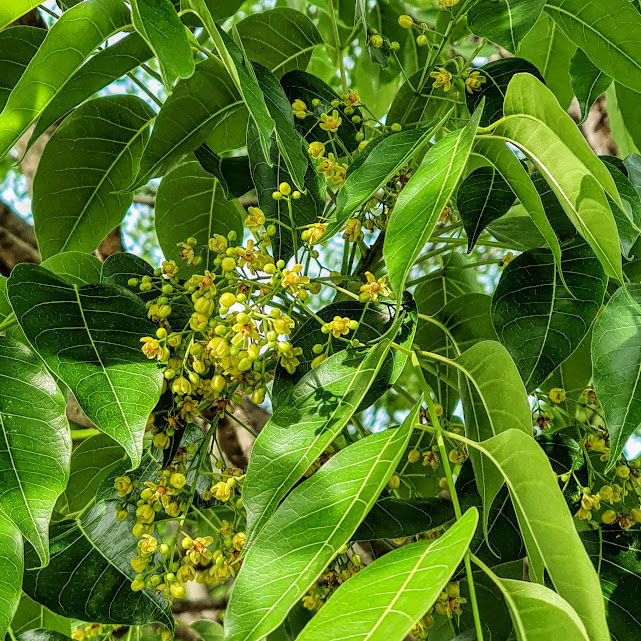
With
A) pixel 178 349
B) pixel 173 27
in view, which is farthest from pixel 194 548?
pixel 173 27

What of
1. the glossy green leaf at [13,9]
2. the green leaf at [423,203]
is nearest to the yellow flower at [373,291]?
the green leaf at [423,203]

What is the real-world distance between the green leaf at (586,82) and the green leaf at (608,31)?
142 mm

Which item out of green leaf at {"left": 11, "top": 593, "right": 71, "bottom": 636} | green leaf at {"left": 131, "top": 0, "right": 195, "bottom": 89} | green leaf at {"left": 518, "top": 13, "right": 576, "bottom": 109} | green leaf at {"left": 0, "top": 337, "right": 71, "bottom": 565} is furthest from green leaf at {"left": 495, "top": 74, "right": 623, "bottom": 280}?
green leaf at {"left": 11, "top": 593, "right": 71, "bottom": 636}

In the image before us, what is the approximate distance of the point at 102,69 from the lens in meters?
0.67

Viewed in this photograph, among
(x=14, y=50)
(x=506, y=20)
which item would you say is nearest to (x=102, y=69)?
(x=14, y=50)

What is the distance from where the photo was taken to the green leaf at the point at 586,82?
875 mm

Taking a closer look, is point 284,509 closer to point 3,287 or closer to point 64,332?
point 64,332

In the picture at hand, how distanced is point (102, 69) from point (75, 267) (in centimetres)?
19

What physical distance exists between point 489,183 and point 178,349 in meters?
0.35

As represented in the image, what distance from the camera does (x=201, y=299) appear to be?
0.64 metres

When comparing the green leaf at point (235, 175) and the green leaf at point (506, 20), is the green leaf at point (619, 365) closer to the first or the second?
the green leaf at point (506, 20)

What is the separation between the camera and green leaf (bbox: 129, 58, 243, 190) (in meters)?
0.78

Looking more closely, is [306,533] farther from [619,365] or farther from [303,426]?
[619,365]

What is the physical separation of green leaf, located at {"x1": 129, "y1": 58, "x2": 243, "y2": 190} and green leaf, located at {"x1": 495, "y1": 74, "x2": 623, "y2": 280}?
330 millimetres
